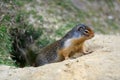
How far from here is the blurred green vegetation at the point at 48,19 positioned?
872 cm

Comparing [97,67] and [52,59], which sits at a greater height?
[97,67]

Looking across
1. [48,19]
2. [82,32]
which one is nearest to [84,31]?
[82,32]

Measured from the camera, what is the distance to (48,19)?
10789 millimetres

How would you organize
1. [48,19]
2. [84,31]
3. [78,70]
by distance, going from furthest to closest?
[48,19], [84,31], [78,70]

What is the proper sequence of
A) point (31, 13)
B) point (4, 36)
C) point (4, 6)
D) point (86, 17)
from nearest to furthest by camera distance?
point (4, 36), point (4, 6), point (31, 13), point (86, 17)

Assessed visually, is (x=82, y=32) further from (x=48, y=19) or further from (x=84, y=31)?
(x=48, y=19)

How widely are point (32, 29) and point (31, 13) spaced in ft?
3.20

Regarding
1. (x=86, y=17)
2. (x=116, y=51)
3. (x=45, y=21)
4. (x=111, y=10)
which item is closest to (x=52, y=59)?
(x=116, y=51)

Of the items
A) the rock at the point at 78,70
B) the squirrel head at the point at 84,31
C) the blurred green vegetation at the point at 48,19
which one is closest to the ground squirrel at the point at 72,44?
the squirrel head at the point at 84,31

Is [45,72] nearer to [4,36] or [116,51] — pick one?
[116,51]

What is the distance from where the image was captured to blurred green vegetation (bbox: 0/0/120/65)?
28.6 feet

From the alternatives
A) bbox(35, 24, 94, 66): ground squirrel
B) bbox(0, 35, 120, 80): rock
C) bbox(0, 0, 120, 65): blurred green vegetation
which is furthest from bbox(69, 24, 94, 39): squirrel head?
bbox(0, 0, 120, 65): blurred green vegetation

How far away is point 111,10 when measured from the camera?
47.8ft

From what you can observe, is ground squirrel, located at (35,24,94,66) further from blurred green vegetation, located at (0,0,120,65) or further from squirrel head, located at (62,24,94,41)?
blurred green vegetation, located at (0,0,120,65)
